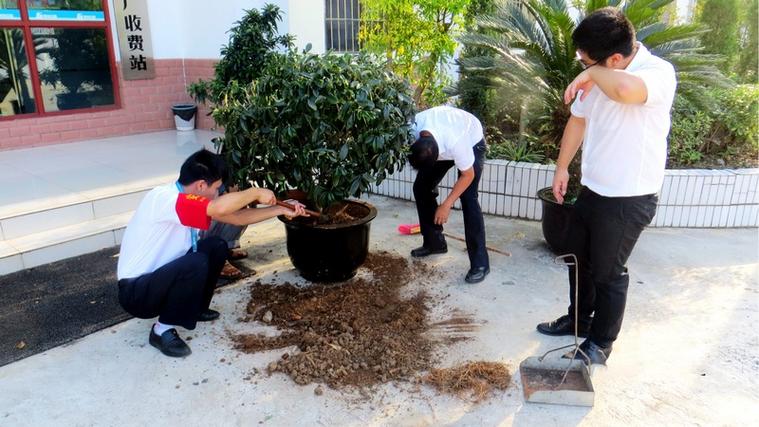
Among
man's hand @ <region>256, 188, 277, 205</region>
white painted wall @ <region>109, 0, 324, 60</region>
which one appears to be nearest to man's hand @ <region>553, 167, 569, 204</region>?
man's hand @ <region>256, 188, 277, 205</region>

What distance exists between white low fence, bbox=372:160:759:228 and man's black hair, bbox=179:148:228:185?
2807mm

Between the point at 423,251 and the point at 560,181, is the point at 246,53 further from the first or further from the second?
the point at 560,181

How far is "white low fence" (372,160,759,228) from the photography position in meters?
4.60

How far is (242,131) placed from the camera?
317 centimetres

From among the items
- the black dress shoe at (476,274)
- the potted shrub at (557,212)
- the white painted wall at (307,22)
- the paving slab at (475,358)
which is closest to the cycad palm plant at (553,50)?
the potted shrub at (557,212)

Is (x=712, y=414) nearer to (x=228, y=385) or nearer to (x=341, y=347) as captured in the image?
(x=341, y=347)

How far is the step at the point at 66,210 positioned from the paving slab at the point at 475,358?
1.61 meters

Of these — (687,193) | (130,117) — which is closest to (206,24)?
(130,117)

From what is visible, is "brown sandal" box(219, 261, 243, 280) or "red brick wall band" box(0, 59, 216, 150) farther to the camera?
"red brick wall band" box(0, 59, 216, 150)

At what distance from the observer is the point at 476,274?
3.70 m

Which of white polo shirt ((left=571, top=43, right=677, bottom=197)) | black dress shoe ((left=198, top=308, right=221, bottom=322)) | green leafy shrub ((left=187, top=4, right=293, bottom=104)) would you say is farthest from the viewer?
green leafy shrub ((left=187, top=4, right=293, bottom=104))

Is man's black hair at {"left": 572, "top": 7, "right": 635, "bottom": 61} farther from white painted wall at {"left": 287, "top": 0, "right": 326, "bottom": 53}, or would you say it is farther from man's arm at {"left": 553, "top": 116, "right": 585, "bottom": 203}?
white painted wall at {"left": 287, "top": 0, "right": 326, "bottom": 53}

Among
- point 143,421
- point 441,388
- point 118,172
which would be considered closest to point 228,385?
point 143,421

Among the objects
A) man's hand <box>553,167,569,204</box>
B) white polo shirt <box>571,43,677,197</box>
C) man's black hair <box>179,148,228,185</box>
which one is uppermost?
white polo shirt <box>571,43,677,197</box>
